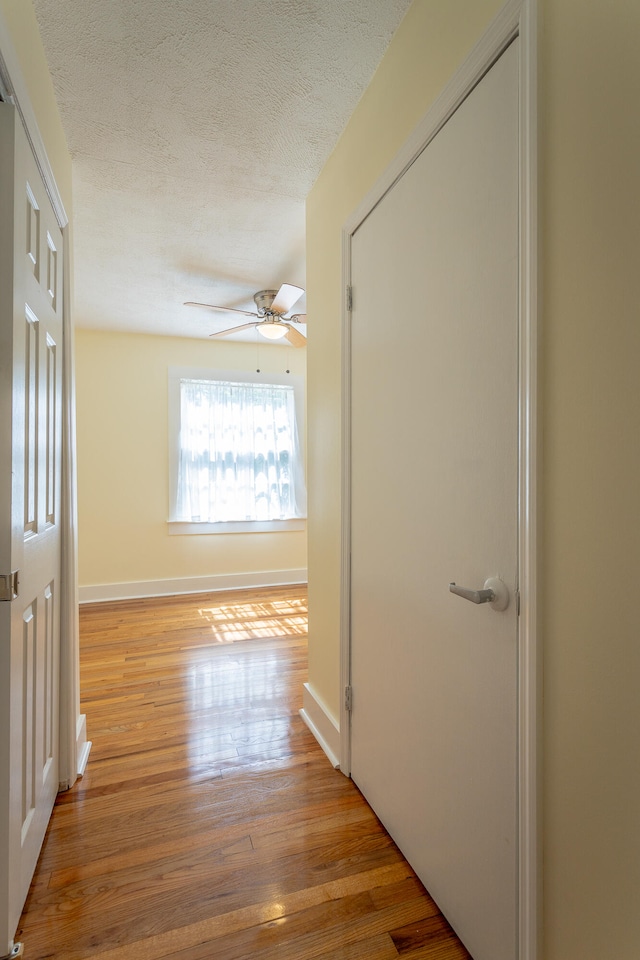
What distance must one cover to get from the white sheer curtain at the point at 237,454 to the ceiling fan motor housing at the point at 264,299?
141 cm

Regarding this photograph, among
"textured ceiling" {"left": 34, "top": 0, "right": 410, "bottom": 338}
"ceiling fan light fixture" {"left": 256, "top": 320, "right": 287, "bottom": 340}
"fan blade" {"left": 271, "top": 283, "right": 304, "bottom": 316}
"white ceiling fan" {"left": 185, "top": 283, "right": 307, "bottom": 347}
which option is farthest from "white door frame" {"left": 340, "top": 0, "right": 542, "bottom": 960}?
"ceiling fan light fixture" {"left": 256, "top": 320, "right": 287, "bottom": 340}

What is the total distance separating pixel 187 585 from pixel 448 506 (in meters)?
4.03

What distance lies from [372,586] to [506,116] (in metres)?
1.35

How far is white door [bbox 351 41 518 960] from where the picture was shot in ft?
3.26

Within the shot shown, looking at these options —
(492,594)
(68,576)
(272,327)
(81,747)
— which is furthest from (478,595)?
(272,327)

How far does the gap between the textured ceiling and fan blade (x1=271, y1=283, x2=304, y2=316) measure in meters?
0.22

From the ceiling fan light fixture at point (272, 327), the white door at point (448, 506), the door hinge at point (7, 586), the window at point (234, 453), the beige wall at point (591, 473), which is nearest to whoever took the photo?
the beige wall at point (591, 473)

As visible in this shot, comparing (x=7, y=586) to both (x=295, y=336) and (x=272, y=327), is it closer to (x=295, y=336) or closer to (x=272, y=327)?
(x=272, y=327)

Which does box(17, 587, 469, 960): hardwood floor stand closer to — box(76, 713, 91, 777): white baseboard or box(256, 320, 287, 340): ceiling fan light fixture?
box(76, 713, 91, 777): white baseboard

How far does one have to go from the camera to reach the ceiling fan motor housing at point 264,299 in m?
3.47

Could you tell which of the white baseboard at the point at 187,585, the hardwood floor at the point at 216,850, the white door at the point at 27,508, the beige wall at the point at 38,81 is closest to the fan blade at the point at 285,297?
the beige wall at the point at 38,81

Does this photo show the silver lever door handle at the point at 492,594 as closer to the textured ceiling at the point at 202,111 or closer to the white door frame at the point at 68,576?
the white door frame at the point at 68,576

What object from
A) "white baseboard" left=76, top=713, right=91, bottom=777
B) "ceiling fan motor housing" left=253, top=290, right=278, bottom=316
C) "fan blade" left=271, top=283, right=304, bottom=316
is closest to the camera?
"white baseboard" left=76, top=713, right=91, bottom=777

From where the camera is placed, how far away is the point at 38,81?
1.42 m
